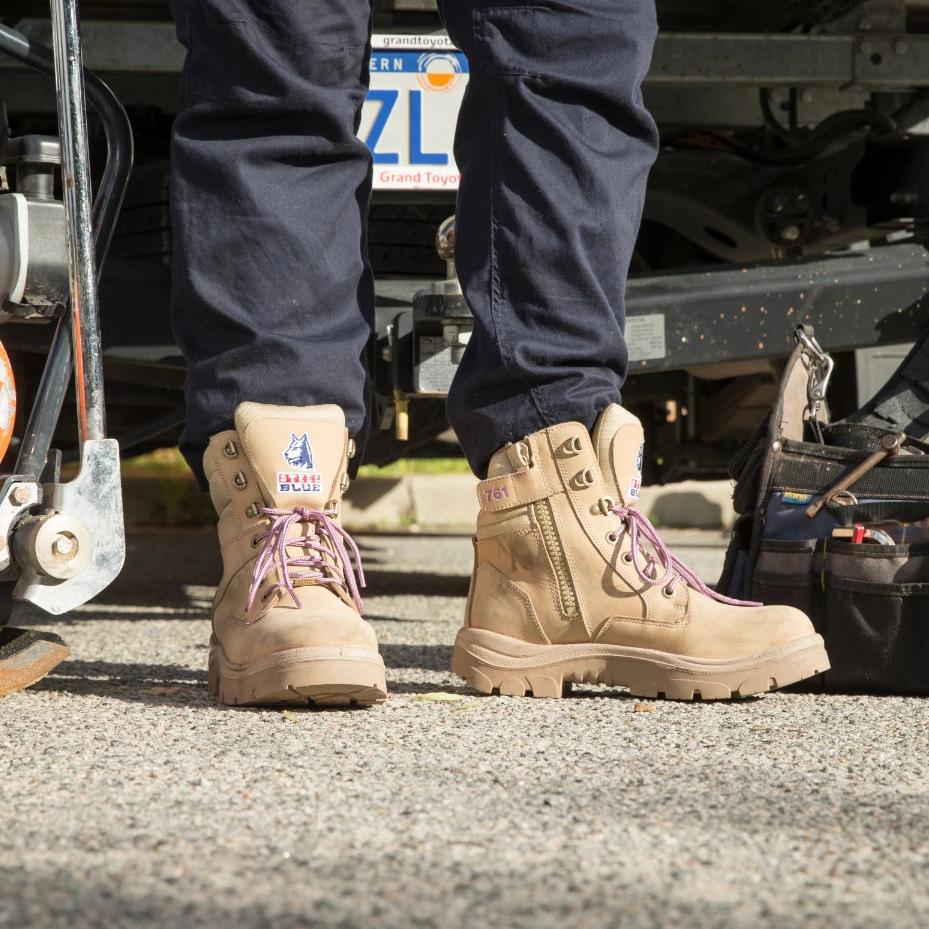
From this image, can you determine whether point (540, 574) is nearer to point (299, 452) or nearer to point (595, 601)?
point (595, 601)

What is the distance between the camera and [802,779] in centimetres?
126

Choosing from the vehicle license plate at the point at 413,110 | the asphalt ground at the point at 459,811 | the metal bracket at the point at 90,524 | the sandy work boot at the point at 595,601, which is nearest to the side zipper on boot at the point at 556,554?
the sandy work boot at the point at 595,601

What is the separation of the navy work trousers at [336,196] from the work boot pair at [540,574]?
0.05 m

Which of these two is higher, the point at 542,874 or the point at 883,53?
the point at 883,53

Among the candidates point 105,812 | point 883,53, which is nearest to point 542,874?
point 105,812

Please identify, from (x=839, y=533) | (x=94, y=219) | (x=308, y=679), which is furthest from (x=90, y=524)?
(x=839, y=533)

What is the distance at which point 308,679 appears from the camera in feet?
4.91

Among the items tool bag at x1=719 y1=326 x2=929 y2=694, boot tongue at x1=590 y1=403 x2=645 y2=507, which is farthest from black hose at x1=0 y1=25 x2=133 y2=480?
tool bag at x1=719 y1=326 x2=929 y2=694

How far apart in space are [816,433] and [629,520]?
1.36 ft

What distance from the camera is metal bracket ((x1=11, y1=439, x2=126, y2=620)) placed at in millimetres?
1519

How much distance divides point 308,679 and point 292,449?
0.94ft

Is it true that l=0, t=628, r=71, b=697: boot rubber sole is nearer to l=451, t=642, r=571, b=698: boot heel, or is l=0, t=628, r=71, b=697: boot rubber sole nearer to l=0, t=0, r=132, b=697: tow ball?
l=0, t=0, r=132, b=697: tow ball

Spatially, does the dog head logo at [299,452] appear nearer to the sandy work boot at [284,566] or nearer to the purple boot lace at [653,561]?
the sandy work boot at [284,566]

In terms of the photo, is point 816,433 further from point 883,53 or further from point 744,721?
point 883,53
